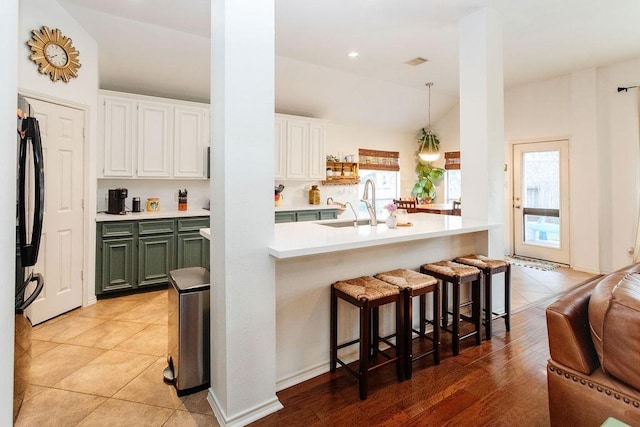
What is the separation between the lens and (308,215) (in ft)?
17.2

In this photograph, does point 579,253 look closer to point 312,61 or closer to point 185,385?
point 312,61

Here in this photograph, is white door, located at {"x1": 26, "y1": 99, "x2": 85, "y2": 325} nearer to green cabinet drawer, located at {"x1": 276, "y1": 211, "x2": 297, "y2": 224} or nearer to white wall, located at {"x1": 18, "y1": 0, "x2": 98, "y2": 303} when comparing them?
white wall, located at {"x1": 18, "y1": 0, "x2": 98, "y2": 303}

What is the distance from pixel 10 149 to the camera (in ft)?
4.06

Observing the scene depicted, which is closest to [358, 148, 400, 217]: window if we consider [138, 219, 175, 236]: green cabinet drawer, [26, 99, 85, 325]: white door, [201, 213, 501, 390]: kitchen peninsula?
[138, 219, 175, 236]: green cabinet drawer

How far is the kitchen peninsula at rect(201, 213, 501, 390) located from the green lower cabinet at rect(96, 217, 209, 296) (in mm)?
1962

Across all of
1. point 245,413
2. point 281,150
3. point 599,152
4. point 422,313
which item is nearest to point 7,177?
point 245,413

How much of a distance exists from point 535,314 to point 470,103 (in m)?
2.16

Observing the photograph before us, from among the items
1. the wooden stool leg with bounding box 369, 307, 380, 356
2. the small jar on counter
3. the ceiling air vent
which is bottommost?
the wooden stool leg with bounding box 369, 307, 380, 356

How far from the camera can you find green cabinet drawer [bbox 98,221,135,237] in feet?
12.0

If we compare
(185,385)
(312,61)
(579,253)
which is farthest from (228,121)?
(579,253)

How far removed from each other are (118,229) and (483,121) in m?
3.94

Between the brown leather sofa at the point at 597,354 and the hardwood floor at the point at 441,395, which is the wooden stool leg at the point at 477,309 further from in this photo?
the brown leather sofa at the point at 597,354

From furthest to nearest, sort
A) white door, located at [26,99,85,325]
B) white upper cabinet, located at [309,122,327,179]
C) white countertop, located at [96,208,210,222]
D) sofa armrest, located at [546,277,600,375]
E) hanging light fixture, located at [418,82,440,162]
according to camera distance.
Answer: hanging light fixture, located at [418,82,440,162]
white upper cabinet, located at [309,122,327,179]
white countertop, located at [96,208,210,222]
white door, located at [26,99,85,325]
sofa armrest, located at [546,277,600,375]

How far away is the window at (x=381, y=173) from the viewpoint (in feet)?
21.3
